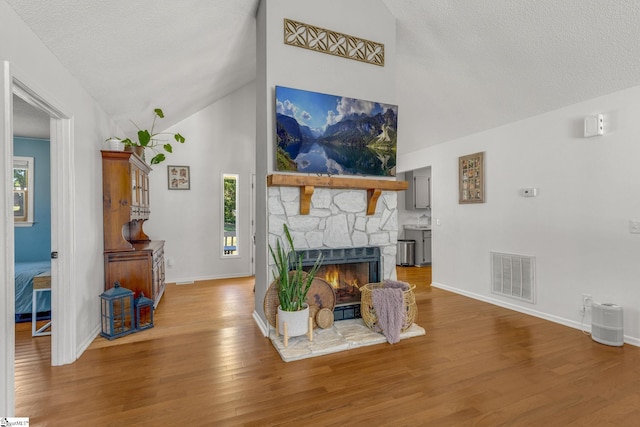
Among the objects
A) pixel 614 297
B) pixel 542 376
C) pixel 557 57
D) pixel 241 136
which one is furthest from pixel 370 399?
pixel 241 136

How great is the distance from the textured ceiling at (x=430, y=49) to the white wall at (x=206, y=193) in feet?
3.66

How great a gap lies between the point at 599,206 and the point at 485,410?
2.40 m

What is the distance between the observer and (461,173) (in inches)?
179

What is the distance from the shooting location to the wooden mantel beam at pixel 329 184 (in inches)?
110

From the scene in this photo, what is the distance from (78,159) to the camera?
2574mm

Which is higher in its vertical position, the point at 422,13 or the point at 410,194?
the point at 422,13

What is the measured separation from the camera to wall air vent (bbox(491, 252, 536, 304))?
3602 millimetres

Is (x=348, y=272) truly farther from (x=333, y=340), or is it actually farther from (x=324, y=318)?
(x=333, y=340)

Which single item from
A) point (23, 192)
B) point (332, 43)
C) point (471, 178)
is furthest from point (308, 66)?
point (23, 192)

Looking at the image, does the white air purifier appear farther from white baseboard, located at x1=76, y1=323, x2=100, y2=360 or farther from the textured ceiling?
white baseboard, located at x1=76, y1=323, x2=100, y2=360

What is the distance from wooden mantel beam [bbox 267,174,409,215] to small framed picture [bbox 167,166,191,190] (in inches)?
121

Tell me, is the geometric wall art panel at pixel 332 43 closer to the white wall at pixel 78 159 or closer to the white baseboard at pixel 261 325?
the white wall at pixel 78 159

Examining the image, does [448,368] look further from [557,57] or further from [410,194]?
[410,194]

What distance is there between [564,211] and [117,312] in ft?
15.2
